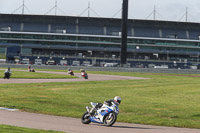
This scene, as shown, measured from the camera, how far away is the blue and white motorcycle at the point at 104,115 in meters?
13.9

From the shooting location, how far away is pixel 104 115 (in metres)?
14.0

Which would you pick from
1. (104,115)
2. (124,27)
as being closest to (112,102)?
(104,115)

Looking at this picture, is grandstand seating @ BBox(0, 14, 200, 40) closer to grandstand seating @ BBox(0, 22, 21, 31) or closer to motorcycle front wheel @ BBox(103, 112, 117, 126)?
grandstand seating @ BBox(0, 22, 21, 31)

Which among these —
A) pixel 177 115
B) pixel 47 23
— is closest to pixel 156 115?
pixel 177 115

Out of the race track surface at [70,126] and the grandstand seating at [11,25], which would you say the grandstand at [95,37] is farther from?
the race track surface at [70,126]

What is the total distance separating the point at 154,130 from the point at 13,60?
9938 centimetres

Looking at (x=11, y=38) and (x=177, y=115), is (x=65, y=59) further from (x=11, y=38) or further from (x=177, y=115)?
(x=177, y=115)

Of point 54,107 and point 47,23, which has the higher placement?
point 47,23

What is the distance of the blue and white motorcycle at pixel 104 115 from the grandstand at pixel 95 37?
106231mm

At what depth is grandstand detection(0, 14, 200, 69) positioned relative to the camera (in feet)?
409

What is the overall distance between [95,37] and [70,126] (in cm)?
11199

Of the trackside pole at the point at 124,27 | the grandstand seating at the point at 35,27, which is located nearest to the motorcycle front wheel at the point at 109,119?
the trackside pole at the point at 124,27

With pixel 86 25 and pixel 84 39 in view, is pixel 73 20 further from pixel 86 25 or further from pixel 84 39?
pixel 84 39

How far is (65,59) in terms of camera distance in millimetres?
111875
